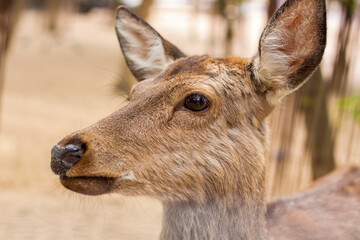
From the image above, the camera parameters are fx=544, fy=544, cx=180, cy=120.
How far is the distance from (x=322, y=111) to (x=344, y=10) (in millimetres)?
1160

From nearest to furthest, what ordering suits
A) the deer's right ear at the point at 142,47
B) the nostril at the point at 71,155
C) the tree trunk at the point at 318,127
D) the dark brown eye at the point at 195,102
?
1. the nostril at the point at 71,155
2. the dark brown eye at the point at 195,102
3. the deer's right ear at the point at 142,47
4. the tree trunk at the point at 318,127

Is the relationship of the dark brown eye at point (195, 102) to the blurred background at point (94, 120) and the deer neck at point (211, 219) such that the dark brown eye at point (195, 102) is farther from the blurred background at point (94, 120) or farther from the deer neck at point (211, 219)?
the blurred background at point (94, 120)

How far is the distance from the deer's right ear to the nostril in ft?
3.54

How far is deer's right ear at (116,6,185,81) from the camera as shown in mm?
3359

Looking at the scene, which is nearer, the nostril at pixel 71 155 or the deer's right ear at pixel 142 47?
the nostril at pixel 71 155

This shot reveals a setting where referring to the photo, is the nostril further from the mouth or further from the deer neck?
the deer neck

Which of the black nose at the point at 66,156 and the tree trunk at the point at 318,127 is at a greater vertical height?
the black nose at the point at 66,156

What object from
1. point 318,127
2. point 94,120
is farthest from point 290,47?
point 94,120

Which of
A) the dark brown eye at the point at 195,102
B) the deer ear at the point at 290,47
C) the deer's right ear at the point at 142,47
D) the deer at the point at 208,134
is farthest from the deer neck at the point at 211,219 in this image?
the deer's right ear at the point at 142,47

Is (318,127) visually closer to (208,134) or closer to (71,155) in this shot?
(208,134)

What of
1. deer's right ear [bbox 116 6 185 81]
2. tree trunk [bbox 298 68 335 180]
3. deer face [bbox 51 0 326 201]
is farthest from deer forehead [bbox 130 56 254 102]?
tree trunk [bbox 298 68 335 180]

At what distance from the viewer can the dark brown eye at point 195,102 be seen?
2723 millimetres

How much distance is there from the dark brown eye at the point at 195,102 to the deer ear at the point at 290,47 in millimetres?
325

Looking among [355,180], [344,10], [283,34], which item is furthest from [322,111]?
[283,34]
